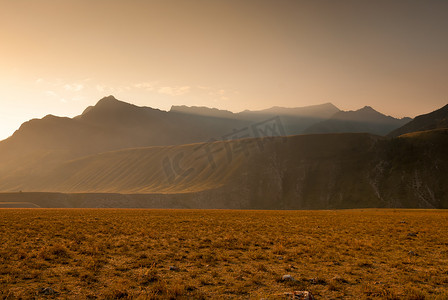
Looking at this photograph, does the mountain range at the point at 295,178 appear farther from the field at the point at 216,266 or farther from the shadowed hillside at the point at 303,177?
the field at the point at 216,266

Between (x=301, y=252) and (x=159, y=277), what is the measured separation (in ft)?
30.8

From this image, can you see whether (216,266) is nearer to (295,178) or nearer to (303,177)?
(295,178)

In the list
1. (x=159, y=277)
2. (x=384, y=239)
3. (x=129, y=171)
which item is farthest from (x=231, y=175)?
(x=159, y=277)

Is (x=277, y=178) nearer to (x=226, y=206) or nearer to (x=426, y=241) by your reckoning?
(x=226, y=206)

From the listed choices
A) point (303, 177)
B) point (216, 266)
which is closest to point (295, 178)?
point (303, 177)

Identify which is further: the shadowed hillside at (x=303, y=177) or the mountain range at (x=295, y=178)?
the shadowed hillside at (x=303, y=177)

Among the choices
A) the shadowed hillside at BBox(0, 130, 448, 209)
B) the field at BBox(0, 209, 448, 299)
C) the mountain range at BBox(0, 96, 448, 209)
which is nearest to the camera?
the field at BBox(0, 209, 448, 299)

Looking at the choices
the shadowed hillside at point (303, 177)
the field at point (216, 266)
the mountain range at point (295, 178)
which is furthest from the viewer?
the shadowed hillside at point (303, 177)

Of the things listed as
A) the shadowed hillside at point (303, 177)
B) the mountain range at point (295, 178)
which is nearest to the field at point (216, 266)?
the mountain range at point (295, 178)

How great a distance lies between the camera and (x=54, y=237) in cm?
2053

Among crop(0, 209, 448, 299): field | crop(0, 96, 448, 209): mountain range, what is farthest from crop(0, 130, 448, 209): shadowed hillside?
crop(0, 209, 448, 299): field

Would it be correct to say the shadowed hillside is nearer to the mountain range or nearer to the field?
the mountain range

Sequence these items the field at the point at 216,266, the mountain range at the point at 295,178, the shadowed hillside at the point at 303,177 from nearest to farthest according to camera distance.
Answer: the field at the point at 216,266
the mountain range at the point at 295,178
the shadowed hillside at the point at 303,177

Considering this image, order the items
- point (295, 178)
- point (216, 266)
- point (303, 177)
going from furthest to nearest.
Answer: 1. point (295, 178)
2. point (303, 177)
3. point (216, 266)
